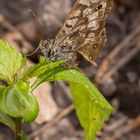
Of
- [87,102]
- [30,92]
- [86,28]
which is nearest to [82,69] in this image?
[86,28]

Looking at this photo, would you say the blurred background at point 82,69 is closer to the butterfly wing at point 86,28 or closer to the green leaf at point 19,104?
the butterfly wing at point 86,28

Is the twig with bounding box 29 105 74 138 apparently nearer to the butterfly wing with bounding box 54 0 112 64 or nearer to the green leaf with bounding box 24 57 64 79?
the butterfly wing with bounding box 54 0 112 64

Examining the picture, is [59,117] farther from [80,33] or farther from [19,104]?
[19,104]

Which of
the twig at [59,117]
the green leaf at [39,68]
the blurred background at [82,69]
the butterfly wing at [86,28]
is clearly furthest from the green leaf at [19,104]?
the twig at [59,117]

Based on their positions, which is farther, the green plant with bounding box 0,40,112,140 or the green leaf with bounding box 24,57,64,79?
the green leaf with bounding box 24,57,64,79

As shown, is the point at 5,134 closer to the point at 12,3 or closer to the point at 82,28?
the point at 82,28

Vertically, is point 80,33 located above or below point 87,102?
above

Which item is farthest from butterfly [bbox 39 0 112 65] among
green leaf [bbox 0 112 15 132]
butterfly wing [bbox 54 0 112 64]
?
green leaf [bbox 0 112 15 132]
